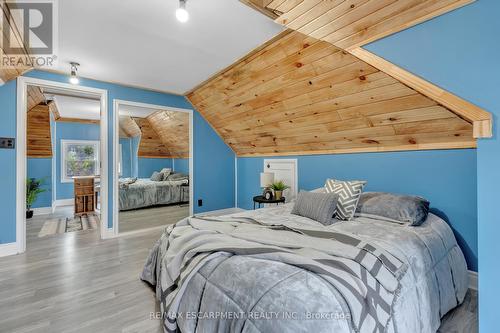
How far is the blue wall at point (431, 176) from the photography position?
213cm

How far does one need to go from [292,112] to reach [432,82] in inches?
66.7

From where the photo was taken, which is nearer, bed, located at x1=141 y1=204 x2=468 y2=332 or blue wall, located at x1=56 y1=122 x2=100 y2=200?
bed, located at x1=141 y1=204 x2=468 y2=332

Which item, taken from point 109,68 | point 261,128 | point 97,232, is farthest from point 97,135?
point 261,128

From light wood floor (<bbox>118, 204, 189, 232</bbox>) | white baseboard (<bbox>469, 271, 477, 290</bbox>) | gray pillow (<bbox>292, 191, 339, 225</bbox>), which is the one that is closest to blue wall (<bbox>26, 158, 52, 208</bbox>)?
light wood floor (<bbox>118, 204, 189, 232</bbox>)

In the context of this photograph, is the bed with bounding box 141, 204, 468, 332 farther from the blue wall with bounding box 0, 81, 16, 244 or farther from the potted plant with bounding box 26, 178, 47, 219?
the potted plant with bounding box 26, 178, 47, 219

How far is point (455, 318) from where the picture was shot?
1718 millimetres

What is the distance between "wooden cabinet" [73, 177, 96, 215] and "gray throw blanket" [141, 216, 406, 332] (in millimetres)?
4206

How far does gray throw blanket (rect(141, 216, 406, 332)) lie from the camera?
1.13 m

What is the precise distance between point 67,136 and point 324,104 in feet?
23.4

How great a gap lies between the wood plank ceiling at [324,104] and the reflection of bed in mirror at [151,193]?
3126 mm

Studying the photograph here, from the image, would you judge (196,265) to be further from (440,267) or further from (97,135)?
(97,135)

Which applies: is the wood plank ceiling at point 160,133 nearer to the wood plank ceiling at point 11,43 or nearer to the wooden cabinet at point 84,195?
the wooden cabinet at point 84,195
